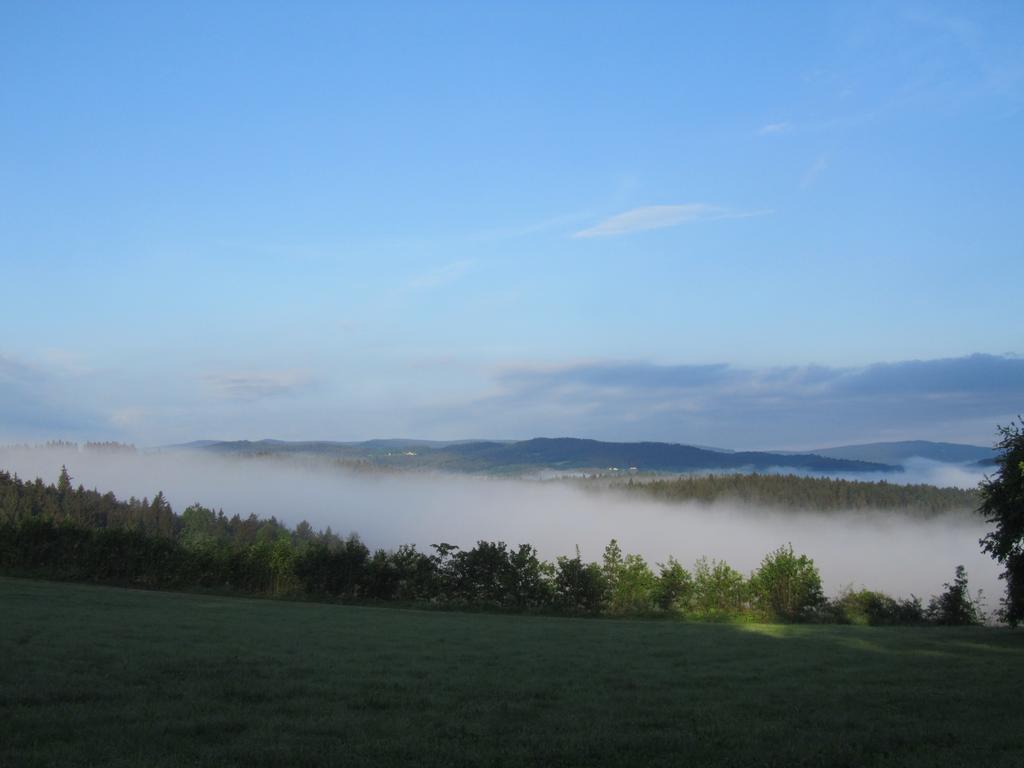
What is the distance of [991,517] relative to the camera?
32.8m

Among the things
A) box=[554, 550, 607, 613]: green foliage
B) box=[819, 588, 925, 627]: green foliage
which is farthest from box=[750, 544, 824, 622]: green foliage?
box=[554, 550, 607, 613]: green foliage

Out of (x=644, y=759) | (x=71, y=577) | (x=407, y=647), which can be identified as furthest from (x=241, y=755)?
(x=71, y=577)

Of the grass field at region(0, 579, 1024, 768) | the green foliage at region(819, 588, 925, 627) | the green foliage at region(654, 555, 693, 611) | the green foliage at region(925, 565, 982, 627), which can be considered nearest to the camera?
the grass field at region(0, 579, 1024, 768)

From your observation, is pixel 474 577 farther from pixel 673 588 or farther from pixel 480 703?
pixel 480 703

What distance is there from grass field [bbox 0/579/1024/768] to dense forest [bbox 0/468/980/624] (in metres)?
35.2

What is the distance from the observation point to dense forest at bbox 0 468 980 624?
195ft

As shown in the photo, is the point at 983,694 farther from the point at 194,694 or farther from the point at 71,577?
the point at 71,577

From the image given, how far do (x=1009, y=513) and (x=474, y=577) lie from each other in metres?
41.4

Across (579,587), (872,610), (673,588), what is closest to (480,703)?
(579,587)

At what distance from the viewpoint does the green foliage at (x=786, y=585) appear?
2414 inches

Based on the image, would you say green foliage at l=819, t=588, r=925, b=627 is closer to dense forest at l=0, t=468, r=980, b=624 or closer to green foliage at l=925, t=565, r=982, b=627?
dense forest at l=0, t=468, r=980, b=624

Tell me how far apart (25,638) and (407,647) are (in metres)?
10.4

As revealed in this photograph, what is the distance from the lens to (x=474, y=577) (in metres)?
63.6

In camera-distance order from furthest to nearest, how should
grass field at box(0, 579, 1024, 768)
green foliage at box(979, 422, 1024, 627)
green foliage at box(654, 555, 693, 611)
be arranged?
green foliage at box(654, 555, 693, 611), green foliage at box(979, 422, 1024, 627), grass field at box(0, 579, 1024, 768)
